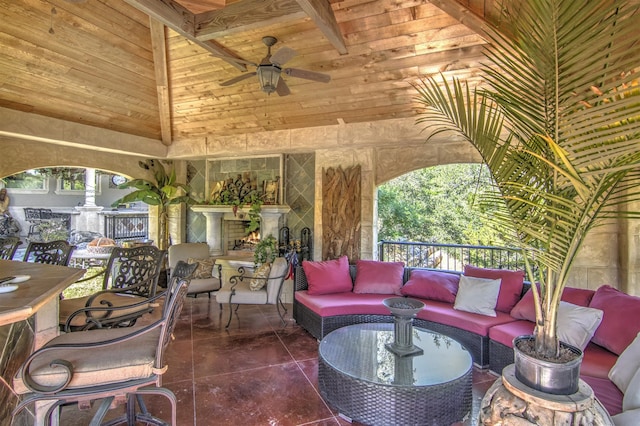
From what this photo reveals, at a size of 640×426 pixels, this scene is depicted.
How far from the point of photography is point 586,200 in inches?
46.9

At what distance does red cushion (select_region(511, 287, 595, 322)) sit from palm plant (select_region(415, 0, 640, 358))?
2.25m

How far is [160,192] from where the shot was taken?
655cm

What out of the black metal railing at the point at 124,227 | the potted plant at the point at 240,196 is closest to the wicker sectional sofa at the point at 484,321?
the potted plant at the point at 240,196

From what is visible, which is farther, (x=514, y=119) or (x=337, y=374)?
(x=337, y=374)

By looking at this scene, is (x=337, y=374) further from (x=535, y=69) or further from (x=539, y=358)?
(x=535, y=69)

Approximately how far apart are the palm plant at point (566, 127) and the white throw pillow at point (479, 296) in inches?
96.2

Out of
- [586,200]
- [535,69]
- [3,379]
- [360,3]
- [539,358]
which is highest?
[360,3]

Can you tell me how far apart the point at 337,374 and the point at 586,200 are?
2043mm

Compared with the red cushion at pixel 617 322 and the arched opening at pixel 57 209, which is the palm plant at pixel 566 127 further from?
the arched opening at pixel 57 209

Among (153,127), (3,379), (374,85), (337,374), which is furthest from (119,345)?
(153,127)

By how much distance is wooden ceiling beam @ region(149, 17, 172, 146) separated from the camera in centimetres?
450

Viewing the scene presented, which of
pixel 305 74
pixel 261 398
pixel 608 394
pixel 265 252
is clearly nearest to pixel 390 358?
pixel 261 398

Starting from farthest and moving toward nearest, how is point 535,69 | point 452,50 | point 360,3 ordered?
point 452,50, point 360,3, point 535,69

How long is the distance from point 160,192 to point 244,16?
4.25 m
